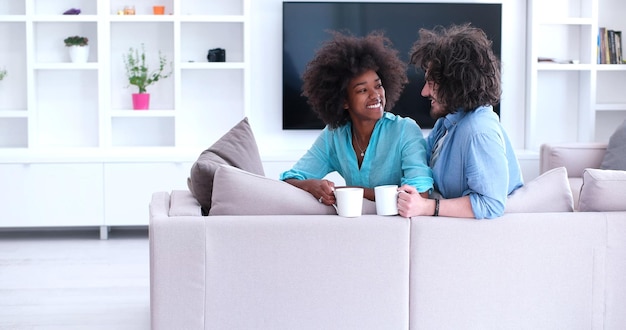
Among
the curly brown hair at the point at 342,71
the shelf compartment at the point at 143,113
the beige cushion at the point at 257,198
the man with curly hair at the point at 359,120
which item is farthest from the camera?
the shelf compartment at the point at 143,113

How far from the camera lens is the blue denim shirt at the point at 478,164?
2652 mm

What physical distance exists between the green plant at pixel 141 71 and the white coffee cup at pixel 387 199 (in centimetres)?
360

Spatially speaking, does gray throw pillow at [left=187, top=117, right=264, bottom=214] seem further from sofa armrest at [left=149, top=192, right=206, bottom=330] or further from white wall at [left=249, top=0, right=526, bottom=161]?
white wall at [left=249, top=0, right=526, bottom=161]

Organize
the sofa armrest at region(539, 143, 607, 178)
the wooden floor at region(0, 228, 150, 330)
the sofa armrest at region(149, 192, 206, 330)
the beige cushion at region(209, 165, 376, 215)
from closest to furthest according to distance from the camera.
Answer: the sofa armrest at region(149, 192, 206, 330), the beige cushion at region(209, 165, 376, 215), the wooden floor at region(0, 228, 150, 330), the sofa armrest at region(539, 143, 607, 178)

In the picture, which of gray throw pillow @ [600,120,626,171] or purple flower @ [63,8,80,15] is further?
purple flower @ [63,8,80,15]

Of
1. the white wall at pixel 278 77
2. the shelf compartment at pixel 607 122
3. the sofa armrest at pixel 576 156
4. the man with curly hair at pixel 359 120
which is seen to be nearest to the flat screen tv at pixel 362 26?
the white wall at pixel 278 77

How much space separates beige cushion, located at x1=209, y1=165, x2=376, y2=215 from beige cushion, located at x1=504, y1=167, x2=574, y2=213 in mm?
434

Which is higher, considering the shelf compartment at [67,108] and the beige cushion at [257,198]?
the shelf compartment at [67,108]

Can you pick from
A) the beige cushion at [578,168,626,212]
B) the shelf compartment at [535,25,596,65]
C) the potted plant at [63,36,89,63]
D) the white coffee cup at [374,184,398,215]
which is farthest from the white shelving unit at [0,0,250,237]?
the beige cushion at [578,168,626,212]

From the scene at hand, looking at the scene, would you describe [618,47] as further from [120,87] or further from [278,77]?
[120,87]

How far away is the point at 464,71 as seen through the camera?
2.76m

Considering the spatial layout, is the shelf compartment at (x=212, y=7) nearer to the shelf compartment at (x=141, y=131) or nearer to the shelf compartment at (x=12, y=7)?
the shelf compartment at (x=141, y=131)

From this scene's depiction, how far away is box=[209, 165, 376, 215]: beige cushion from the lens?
269 cm

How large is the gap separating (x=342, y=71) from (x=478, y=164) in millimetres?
710
